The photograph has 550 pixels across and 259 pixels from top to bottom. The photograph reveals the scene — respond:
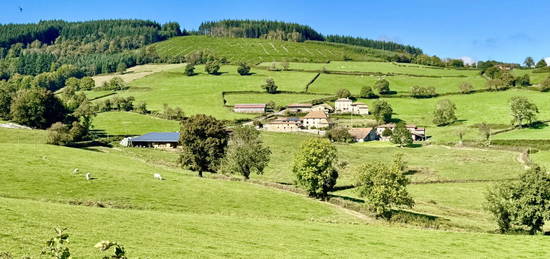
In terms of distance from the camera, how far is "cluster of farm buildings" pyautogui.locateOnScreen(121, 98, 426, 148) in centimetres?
11719

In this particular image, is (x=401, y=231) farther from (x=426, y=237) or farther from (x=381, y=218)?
(x=381, y=218)

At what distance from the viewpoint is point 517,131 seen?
13225 centimetres

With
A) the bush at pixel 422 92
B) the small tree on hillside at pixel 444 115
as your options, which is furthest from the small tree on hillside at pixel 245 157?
the bush at pixel 422 92

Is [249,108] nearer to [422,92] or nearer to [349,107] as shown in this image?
[349,107]

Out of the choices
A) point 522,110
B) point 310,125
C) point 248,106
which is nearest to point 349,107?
point 310,125

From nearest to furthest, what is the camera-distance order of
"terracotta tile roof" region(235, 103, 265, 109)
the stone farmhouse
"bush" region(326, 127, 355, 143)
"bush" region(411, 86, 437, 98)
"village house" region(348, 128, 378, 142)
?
"bush" region(326, 127, 355, 143) < "village house" region(348, 128, 378, 142) < "terracotta tile roof" region(235, 103, 265, 109) < the stone farmhouse < "bush" region(411, 86, 437, 98)

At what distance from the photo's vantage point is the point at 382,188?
2183 inches

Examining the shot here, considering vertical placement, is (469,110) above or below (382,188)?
above

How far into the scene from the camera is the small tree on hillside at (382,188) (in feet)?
181

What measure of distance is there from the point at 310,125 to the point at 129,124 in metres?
60.4

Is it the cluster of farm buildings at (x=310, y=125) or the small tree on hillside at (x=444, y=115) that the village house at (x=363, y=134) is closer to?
the cluster of farm buildings at (x=310, y=125)

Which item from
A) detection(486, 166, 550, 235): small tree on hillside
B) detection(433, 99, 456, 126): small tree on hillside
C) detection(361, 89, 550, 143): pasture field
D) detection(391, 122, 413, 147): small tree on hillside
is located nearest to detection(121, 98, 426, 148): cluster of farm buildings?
detection(361, 89, 550, 143): pasture field

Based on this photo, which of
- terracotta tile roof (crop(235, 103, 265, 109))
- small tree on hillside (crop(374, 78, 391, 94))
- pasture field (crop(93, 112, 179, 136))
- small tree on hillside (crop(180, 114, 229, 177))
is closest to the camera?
small tree on hillside (crop(180, 114, 229, 177))

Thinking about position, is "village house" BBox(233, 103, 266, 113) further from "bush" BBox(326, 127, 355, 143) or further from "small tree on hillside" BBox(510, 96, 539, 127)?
"small tree on hillside" BBox(510, 96, 539, 127)
